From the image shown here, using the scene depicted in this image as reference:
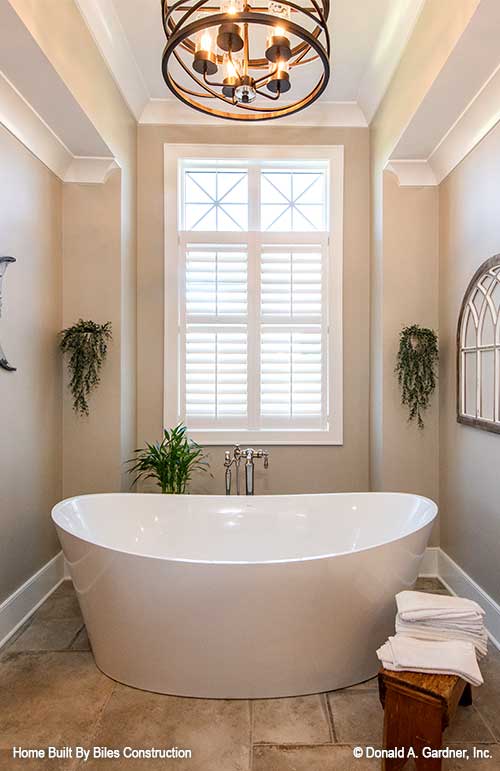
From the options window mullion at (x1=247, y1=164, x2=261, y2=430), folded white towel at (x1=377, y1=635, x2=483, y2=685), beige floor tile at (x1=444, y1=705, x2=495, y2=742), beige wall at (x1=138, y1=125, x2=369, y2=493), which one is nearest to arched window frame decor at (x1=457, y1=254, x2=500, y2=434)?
beige wall at (x1=138, y1=125, x2=369, y2=493)

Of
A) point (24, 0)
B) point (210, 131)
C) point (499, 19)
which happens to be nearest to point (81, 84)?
point (24, 0)

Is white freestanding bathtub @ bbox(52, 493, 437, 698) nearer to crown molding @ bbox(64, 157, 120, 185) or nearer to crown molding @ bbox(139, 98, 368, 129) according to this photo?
crown molding @ bbox(64, 157, 120, 185)

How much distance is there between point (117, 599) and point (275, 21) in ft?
7.24

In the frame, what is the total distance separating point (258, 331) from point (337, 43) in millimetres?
1792

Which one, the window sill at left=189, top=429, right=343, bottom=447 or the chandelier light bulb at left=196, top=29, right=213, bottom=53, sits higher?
the chandelier light bulb at left=196, top=29, right=213, bottom=53

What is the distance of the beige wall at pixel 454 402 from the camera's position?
244 cm

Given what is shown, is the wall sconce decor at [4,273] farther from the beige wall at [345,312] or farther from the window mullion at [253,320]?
the window mullion at [253,320]

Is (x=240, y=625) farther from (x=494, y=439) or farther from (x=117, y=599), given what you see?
(x=494, y=439)

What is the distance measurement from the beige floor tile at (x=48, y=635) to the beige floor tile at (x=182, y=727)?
0.54 m

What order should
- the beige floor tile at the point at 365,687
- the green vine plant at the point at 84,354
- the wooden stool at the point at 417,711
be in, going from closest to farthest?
the wooden stool at the point at 417,711 → the beige floor tile at the point at 365,687 → the green vine plant at the point at 84,354

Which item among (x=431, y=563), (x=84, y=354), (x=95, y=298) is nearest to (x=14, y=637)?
(x=84, y=354)

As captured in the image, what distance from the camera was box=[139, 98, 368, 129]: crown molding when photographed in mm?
3344

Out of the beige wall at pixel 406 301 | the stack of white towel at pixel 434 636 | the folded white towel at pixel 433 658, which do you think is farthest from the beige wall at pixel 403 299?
the folded white towel at pixel 433 658

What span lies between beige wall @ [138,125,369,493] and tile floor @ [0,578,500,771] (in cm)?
151
